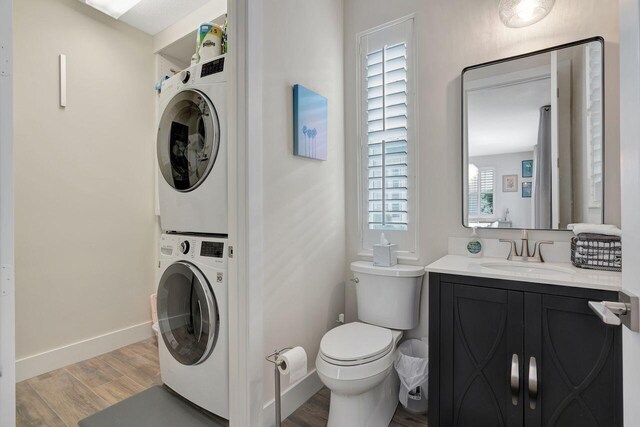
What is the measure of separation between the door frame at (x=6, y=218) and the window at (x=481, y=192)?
1976mm

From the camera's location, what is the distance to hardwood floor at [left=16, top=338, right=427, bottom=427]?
1.67m

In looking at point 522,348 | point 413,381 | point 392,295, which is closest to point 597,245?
point 522,348

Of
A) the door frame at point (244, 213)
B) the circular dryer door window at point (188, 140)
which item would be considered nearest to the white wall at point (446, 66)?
the door frame at point (244, 213)

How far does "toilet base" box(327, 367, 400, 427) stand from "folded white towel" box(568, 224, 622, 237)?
1.19 m

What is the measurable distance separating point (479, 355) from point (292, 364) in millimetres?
833

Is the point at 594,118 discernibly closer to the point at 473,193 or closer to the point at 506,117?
the point at 506,117

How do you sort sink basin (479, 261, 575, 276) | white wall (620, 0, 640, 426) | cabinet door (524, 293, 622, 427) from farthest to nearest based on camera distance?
sink basin (479, 261, 575, 276) → cabinet door (524, 293, 622, 427) → white wall (620, 0, 640, 426)

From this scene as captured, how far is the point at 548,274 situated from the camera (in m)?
1.35

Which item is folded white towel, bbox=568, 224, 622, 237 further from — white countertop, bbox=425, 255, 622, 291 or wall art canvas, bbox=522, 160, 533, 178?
wall art canvas, bbox=522, 160, 533, 178

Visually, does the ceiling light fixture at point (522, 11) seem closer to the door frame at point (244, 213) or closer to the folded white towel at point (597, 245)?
the folded white towel at point (597, 245)

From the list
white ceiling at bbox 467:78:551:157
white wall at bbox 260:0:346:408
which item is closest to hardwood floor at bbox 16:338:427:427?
white wall at bbox 260:0:346:408

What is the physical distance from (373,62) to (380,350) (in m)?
1.83

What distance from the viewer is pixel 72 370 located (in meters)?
2.16

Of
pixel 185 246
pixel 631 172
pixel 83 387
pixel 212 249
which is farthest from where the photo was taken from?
pixel 83 387
